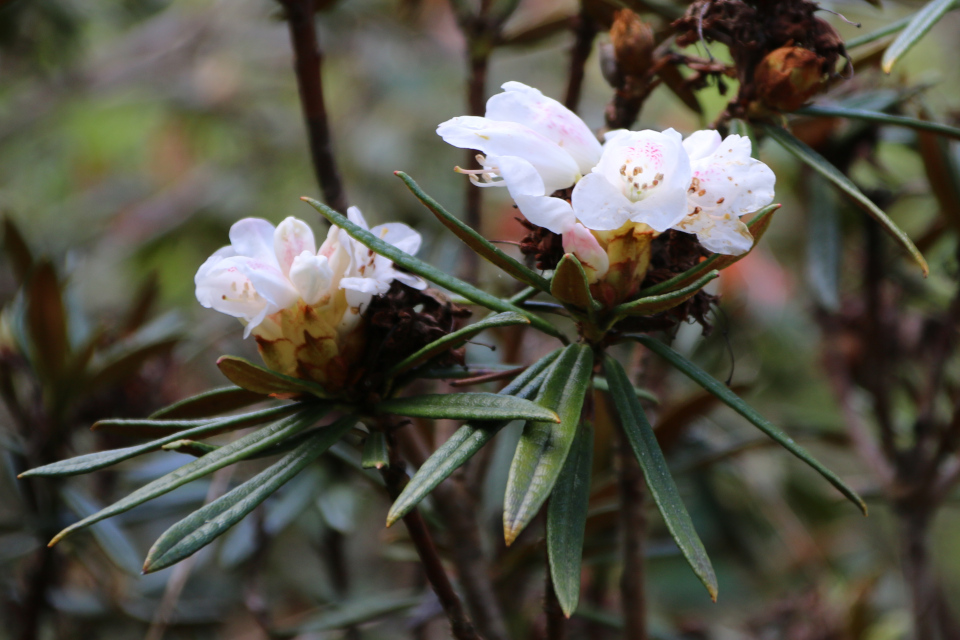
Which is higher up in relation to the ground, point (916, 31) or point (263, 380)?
point (916, 31)

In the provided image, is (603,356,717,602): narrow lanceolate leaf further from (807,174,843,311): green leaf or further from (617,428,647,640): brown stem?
(807,174,843,311): green leaf

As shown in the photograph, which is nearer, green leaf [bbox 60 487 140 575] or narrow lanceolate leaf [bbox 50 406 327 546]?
narrow lanceolate leaf [bbox 50 406 327 546]

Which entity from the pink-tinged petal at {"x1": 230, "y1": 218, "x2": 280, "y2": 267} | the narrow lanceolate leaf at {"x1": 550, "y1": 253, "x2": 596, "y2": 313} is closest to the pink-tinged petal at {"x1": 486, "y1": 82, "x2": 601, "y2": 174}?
the narrow lanceolate leaf at {"x1": 550, "y1": 253, "x2": 596, "y2": 313}

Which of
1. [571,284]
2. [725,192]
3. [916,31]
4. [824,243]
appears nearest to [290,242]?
[571,284]

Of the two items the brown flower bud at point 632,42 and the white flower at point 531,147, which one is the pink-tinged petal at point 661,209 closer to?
the white flower at point 531,147

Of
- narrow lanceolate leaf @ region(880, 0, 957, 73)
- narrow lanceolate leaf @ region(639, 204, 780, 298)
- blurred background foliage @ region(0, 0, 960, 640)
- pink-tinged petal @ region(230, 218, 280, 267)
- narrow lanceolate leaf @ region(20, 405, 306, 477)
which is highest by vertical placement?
narrow lanceolate leaf @ region(880, 0, 957, 73)

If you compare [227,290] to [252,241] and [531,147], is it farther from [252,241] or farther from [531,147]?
[531,147]
